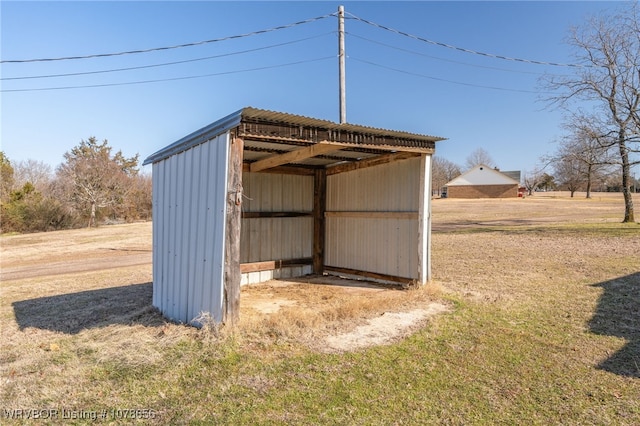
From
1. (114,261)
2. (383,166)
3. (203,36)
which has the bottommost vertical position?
(114,261)

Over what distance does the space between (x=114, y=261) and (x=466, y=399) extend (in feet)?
39.7

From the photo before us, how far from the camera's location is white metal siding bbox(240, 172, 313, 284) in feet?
26.3

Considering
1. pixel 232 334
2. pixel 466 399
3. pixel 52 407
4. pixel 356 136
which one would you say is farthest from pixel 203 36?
pixel 466 399

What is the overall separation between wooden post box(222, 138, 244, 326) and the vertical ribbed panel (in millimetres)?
3293

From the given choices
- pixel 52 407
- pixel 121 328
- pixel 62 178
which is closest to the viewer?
pixel 52 407

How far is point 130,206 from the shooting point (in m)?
30.4

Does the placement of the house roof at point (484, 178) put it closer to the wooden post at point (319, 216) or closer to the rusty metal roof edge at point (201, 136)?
the wooden post at point (319, 216)

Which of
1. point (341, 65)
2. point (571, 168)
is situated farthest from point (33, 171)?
point (571, 168)

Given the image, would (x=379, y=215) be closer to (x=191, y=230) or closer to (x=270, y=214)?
(x=270, y=214)

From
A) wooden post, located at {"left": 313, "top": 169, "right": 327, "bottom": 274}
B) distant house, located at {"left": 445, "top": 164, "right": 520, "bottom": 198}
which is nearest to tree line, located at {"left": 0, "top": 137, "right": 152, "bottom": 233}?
wooden post, located at {"left": 313, "top": 169, "right": 327, "bottom": 274}

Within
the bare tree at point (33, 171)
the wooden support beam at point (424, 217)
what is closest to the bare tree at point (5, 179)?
the bare tree at point (33, 171)

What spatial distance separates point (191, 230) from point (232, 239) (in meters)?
0.96

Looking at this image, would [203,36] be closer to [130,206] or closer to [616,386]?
[616,386]

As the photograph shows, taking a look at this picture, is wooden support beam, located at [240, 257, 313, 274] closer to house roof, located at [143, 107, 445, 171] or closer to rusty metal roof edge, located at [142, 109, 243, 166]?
house roof, located at [143, 107, 445, 171]
